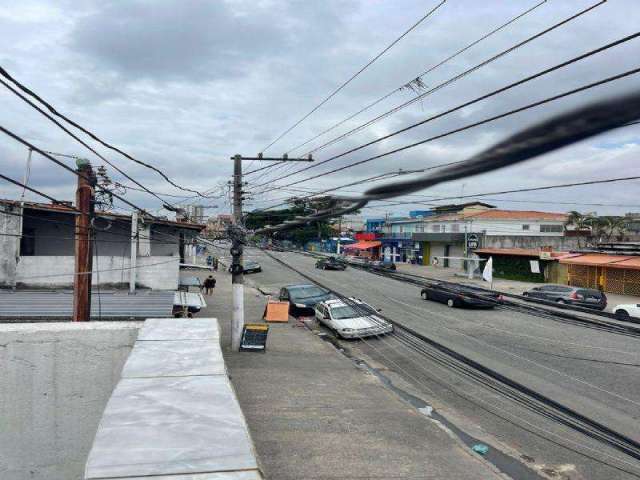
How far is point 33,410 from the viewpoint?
7020mm

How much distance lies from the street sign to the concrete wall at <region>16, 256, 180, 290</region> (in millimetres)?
28467

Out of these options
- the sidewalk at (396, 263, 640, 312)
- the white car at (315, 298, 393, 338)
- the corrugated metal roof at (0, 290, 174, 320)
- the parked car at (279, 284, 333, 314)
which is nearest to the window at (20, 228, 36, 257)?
the corrugated metal roof at (0, 290, 174, 320)

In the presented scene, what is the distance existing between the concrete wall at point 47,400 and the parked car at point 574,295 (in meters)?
20.2

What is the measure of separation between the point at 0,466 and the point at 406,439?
564cm

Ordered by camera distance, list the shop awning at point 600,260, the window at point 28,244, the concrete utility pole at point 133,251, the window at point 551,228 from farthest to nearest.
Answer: the window at point 551,228, the shop awning at point 600,260, the window at point 28,244, the concrete utility pole at point 133,251

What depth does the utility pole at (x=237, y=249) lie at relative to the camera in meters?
15.2

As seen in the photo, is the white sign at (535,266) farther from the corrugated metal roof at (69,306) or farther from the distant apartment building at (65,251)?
the corrugated metal roof at (69,306)

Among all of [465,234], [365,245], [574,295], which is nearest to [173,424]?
[574,295]

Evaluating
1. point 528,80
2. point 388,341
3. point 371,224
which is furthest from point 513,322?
point 371,224

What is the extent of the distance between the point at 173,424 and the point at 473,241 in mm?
41491

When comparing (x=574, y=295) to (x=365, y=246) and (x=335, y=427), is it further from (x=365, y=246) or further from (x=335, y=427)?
(x=365, y=246)

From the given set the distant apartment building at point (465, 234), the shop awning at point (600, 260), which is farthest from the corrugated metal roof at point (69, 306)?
the distant apartment building at point (465, 234)

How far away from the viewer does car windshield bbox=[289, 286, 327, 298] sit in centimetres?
2416

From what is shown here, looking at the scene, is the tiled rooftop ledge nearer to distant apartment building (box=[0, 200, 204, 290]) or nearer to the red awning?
distant apartment building (box=[0, 200, 204, 290])
